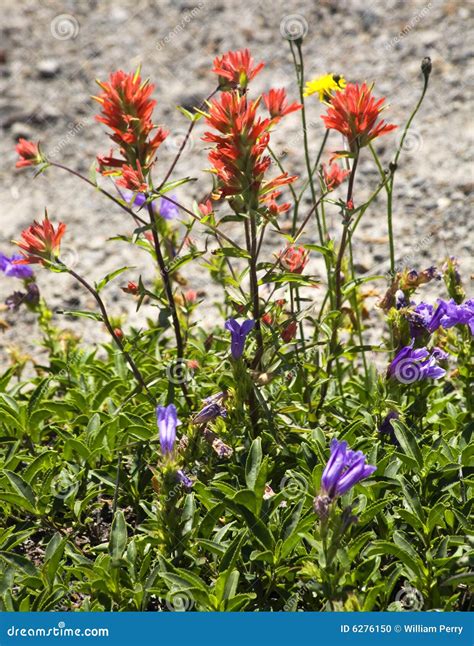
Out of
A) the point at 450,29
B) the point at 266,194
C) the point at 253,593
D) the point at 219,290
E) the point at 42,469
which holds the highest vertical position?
the point at 450,29

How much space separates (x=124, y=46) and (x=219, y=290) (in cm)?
295

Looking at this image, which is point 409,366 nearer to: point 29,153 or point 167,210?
point 167,210

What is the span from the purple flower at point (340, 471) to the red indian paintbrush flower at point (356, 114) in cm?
100

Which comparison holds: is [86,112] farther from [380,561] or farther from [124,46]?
[380,561]

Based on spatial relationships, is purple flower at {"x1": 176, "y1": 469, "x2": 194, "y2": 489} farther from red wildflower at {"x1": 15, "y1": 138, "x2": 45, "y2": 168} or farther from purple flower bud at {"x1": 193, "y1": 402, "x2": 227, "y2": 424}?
red wildflower at {"x1": 15, "y1": 138, "x2": 45, "y2": 168}

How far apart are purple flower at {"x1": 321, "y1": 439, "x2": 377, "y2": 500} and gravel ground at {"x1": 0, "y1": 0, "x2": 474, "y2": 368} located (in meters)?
2.59

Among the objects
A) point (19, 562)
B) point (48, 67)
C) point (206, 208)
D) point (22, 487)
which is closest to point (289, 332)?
point (206, 208)

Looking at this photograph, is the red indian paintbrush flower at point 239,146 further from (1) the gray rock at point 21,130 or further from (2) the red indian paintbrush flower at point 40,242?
(1) the gray rock at point 21,130

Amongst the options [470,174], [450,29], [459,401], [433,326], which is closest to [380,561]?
[433,326]

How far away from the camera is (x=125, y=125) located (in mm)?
2816

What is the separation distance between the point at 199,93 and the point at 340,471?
15.6 feet

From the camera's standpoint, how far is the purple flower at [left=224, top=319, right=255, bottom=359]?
2.80 m

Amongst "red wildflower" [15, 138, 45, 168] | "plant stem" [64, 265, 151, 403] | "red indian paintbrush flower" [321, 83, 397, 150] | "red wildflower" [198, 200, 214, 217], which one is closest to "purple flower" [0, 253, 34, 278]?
"plant stem" [64, 265, 151, 403]

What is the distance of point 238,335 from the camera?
2.80 m
